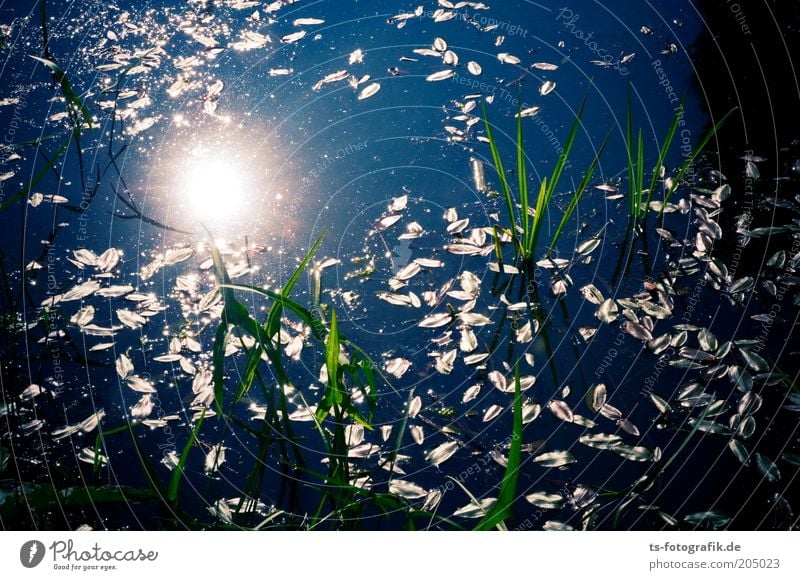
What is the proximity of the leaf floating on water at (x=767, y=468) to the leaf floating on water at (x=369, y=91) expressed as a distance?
5.33 ft

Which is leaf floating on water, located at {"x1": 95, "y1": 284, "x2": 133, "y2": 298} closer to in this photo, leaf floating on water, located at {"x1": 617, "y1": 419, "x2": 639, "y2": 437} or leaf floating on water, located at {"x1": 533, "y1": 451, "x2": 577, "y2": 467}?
leaf floating on water, located at {"x1": 533, "y1": 451, "x2": 577, "y2": 467}

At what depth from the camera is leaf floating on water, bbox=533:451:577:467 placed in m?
1.33

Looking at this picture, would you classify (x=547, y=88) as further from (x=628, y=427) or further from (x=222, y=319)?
(x=222, y=319)

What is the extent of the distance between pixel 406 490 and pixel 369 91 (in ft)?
4.74

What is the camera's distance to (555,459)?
4.37ft

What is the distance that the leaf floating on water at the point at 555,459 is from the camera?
4.35ft

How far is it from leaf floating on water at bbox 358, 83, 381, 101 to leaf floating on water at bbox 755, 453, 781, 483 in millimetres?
1626

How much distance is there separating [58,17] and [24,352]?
1.49 metres

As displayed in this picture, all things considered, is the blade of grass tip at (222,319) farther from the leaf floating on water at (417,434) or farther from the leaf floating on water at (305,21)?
the leaf floating on water at (305,21)

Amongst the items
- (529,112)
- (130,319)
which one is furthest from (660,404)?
(130,319)

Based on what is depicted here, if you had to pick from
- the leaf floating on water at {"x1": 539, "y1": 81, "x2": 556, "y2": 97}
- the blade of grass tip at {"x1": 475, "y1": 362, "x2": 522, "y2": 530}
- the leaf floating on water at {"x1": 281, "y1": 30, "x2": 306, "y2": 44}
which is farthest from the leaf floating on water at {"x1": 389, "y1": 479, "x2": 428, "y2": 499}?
the leaf floating on water at {"x1": 281, "y1": 30, "x2": 306, "y2": 44}
